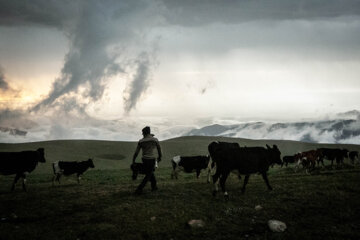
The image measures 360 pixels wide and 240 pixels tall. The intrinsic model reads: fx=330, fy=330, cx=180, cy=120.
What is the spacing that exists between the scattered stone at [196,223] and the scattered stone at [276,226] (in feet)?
7.21

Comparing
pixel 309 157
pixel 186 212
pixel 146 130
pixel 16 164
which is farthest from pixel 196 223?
pixel 309 157

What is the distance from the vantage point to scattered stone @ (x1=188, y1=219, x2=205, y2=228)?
1099cm

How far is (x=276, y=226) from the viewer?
34.7 feet

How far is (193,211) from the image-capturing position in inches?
489

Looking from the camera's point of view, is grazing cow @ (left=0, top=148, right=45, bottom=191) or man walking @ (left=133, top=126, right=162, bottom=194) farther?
grazing cow @ (left=0, top=148, right=45, bottom=191)

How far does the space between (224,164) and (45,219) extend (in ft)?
25.4

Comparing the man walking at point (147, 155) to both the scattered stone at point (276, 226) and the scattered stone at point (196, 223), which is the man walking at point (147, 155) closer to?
the scattered stone at point (196, 223)

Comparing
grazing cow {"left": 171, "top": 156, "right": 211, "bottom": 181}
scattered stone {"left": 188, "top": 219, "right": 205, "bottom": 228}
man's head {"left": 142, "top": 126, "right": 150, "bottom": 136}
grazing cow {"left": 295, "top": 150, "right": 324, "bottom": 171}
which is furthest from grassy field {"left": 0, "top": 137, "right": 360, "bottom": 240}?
grazing cow {"left": 295, "top": 150, "right": 324, "bottom": 171}

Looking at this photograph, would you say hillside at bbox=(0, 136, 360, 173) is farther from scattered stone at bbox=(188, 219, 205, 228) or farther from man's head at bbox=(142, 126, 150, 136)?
scattered stone at bbox=(188, 219, 205, 228)

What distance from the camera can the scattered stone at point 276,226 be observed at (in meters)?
10.5

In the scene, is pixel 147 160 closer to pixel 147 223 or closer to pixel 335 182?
pixel 147 223

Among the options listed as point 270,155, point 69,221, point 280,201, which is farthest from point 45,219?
point 270,155

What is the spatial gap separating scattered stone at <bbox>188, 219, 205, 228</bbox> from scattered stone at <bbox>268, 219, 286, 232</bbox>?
2198 millimetres

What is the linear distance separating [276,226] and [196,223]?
2.59m
